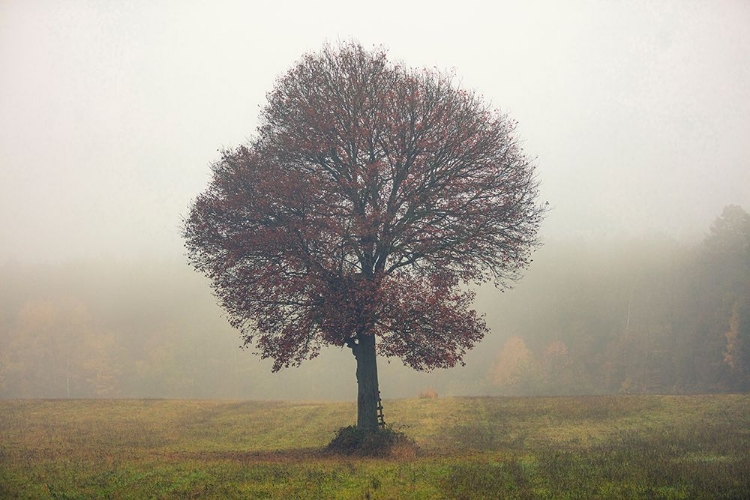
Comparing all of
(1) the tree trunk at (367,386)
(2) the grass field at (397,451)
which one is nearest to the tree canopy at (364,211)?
(1) the tree trunk at (367,386)

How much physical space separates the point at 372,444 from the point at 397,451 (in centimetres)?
126

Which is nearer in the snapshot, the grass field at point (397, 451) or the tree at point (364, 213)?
the grass field at point (397, 451)

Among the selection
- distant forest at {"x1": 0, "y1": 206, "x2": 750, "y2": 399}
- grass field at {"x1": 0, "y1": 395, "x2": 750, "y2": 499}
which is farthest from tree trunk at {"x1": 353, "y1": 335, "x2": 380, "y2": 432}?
distant forest at {"x1": 0, "y1": 206, "x2": 750, "y2": 399}

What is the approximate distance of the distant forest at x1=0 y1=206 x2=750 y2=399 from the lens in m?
75.4

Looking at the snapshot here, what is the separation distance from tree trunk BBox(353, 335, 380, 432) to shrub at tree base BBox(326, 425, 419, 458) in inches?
16.7

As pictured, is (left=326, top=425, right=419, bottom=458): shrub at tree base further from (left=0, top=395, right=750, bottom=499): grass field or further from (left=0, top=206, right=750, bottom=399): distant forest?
(left=0, top=206, right=750, bottom=399): distant forest

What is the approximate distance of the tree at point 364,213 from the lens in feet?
72.3

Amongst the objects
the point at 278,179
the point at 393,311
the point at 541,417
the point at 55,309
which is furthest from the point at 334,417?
the point at 55,309

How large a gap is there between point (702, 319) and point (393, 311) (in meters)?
75.0

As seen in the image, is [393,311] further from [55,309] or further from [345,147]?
[55,309]

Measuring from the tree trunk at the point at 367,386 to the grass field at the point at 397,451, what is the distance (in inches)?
92.4

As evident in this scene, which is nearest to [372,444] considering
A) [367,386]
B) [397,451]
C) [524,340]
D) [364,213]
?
[397,451]

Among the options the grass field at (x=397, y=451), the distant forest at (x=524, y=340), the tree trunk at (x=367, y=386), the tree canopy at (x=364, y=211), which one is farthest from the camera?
the distant forest at (x=524, y=340)

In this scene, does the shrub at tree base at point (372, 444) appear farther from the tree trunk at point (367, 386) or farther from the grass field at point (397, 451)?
the grass field at point (397, 451)
